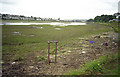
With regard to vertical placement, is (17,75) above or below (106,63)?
below

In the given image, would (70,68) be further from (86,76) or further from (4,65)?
(4,65)

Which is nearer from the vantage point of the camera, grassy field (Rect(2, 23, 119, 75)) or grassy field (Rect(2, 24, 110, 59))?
grassy field (Rect(2, 23, 119, 75))

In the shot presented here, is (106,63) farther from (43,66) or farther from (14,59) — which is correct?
(14,59)

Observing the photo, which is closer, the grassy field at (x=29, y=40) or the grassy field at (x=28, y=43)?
the grassy field at (x=28, y=43)

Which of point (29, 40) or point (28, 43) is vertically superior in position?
point (29, 40)

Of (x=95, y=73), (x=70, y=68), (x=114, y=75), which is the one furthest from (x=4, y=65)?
(x=114, y=75)

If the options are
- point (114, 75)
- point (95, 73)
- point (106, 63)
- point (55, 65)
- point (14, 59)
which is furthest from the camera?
point (14, 59)

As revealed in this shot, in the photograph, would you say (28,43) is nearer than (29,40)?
Yes

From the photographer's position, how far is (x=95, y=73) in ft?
15.5

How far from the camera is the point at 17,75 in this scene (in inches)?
191

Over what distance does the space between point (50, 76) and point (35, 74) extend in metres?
0.79

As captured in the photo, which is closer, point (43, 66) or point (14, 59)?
point (43, 66)

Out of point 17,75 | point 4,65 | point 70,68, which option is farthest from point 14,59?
point 70,68

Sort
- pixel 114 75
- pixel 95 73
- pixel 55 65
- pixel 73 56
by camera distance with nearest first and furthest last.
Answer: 1. pixel 114 75
2. pixel 95 73
3. pixel 55 65
4. pixel 73 56
